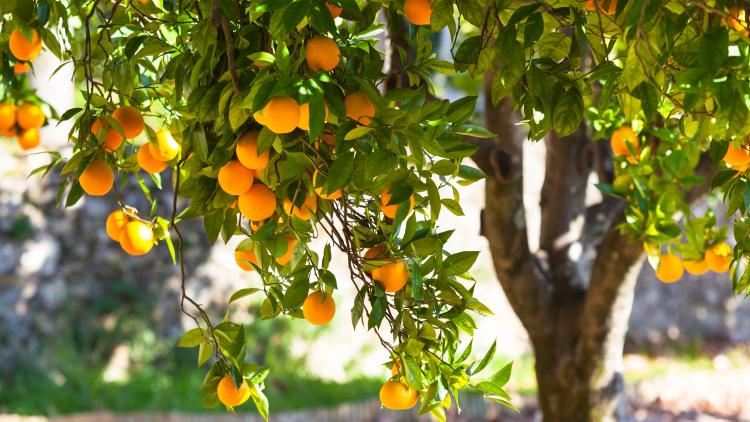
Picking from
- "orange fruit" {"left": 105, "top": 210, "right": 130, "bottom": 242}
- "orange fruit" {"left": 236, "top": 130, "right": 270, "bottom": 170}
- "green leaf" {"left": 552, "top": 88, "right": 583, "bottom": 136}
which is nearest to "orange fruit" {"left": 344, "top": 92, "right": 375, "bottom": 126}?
"orange fruit" {"left": 236, "top": 130, "right": 270, "bottom": 170}

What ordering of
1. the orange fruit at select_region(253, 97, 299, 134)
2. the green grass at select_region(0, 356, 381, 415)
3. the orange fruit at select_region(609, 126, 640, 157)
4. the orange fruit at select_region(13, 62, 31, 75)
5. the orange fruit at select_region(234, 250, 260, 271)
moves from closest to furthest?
the orange fruit at select_region(253, 97, 299, 134)
the orange fruit at select_region(234, 250, 260, 271)
the orange fruit at select_region(13, 62, 31, 75)
the orange fruit at select_region(609, 126, 640, 157)
the green grass at select_region(0, 356, 381, 415)

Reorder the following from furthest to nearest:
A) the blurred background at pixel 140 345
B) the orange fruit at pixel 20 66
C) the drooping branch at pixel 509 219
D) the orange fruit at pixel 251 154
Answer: the blurred background at pixel 140 345
the drooping branch at pixel 509 219
the orange fruit at pixel 20 66
the orange fruit at pixel 251 154

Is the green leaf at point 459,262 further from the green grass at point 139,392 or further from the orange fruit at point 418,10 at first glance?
the green grass at point 139,392

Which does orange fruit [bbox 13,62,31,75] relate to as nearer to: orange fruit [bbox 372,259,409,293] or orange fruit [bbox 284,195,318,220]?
orange fruit [bbox 284,195,318,220]

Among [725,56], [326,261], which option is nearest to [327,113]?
[326,261]

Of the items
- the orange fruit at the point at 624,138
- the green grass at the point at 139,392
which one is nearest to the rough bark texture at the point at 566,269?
the orange fruit at the point at 624,138

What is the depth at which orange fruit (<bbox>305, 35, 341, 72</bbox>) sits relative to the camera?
34.4 inches

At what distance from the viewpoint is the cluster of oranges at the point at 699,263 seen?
1601mm

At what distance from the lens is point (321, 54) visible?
2.87 ft

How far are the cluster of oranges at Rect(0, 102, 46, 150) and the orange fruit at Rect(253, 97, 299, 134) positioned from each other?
42.6 inches

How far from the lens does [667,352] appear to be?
509 cm

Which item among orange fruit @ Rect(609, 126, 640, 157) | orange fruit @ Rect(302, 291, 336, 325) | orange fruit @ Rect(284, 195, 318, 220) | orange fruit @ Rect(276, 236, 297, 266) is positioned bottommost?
orange fruit @ Rect(302, 291, 336, 325)

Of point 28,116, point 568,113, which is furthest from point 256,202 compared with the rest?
point 28,116

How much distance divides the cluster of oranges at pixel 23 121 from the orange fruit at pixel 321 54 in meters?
1.05
